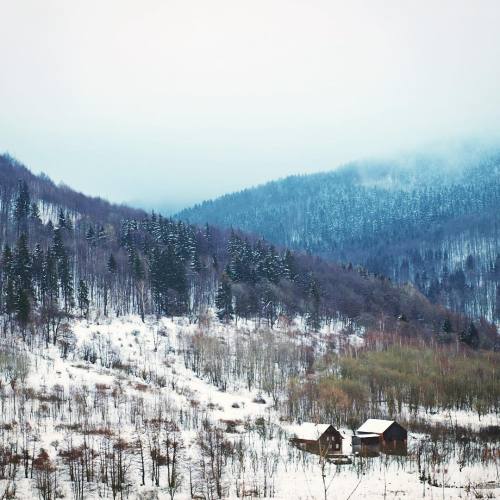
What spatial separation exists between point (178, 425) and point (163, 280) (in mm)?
56080

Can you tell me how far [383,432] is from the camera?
240 ft

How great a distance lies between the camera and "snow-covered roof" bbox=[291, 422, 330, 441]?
237ft

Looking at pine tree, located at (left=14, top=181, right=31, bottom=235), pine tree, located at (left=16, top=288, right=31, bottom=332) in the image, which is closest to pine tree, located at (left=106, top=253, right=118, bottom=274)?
pine tree, located at (left=16, top=288, right=31, bottom=332)

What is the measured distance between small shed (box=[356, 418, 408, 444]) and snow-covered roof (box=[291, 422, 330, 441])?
5042 millimetres

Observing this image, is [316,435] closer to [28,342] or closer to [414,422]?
[414,422]

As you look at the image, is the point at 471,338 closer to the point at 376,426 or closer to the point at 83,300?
the point at 376,426

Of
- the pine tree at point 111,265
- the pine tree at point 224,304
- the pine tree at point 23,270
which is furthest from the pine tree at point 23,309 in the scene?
the pine tree at point 224,304

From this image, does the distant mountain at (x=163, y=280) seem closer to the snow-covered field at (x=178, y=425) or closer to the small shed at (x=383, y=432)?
the snow-covered field at (x=178, y=425)

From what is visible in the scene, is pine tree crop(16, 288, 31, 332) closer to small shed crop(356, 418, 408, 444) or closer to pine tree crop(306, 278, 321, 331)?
small shed crop(356, 418, 408, 444)

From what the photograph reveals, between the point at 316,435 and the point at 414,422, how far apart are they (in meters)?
21.6

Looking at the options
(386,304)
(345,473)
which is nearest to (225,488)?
(345,473)

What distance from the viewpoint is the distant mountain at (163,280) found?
383ft

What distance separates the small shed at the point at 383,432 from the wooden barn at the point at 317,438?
2.95m

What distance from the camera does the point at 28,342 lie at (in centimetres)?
9912
